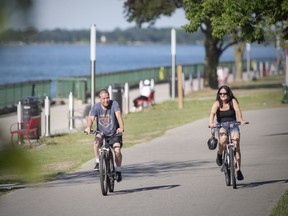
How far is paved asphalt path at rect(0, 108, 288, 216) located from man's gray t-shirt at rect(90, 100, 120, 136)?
0.97 m

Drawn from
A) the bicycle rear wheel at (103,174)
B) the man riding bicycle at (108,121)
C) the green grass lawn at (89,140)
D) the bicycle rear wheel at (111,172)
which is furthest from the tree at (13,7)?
the man riding bicycle at (108,121)

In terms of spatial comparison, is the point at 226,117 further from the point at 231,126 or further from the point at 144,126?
the point at 144,126

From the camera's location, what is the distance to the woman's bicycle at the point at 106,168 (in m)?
11.5

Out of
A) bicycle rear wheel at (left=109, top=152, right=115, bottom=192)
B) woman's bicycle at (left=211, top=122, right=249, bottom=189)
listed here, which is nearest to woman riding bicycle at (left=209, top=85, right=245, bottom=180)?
woman's bicycle at (left=211, top=122, right=249, bottom=189)

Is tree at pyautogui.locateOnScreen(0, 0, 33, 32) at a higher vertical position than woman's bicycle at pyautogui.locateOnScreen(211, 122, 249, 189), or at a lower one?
higher

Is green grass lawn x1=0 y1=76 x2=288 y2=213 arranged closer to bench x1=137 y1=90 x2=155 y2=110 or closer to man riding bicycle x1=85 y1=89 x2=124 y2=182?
bench x1=137 y1=90 x2=155 y2=110

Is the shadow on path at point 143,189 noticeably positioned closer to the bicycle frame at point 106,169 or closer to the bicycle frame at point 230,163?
the bicycle frame at point 106,169

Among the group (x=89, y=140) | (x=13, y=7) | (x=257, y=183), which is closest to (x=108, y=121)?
(x=257, y=183)

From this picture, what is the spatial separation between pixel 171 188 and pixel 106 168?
141 cm

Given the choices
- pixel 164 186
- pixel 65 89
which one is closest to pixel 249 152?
pixel 164 186

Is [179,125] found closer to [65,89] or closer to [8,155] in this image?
[65,89]

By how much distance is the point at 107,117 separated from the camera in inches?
472

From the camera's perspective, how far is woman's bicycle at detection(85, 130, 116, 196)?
11492mm

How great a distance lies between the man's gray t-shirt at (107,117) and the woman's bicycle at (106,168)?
0.11 meters
